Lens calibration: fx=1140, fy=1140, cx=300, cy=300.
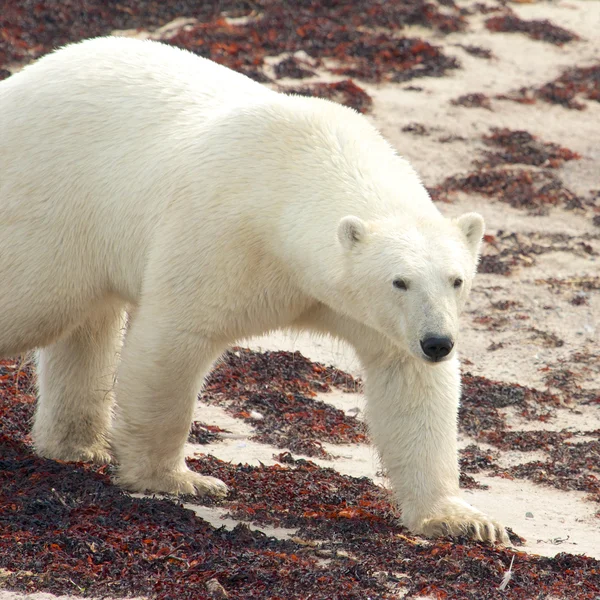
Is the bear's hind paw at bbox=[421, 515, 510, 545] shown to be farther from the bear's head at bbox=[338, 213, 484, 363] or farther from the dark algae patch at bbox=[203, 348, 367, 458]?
the dark algae patch at bbox=[203, 348, 367, 458]

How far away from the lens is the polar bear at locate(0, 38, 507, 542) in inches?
184

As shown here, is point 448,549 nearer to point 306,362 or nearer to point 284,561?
point 284,561

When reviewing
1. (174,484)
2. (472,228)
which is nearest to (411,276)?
(472,228)

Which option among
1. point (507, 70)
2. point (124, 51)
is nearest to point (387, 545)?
point (124, 51)

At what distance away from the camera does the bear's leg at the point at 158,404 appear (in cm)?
506

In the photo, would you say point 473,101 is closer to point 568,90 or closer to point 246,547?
point 568,90

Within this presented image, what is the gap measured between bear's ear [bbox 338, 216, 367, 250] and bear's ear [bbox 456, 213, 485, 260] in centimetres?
44

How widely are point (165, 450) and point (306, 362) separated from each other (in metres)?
2.28

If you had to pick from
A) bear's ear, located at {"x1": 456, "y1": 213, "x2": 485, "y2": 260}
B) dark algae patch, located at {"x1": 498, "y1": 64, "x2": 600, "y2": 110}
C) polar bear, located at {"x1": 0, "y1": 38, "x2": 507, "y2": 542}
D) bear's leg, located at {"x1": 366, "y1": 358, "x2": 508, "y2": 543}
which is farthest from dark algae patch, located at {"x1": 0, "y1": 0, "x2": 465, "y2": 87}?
bear's ear, located at {"x1": 456, "y1": 213, "x2": 485, "y2": 260}

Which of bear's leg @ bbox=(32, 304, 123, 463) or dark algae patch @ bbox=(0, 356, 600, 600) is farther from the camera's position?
bear's leg @ bbox=(32, 304, 123, 463)

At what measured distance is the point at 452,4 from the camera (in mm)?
13742

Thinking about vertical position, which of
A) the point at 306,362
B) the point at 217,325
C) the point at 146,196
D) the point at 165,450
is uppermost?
the point at 146,196

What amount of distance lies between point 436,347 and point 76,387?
7.82 ft

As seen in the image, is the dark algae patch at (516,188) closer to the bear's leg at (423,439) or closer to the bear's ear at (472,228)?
the bear's leg at (423,439)
